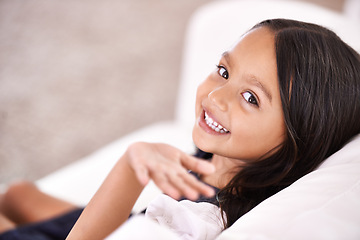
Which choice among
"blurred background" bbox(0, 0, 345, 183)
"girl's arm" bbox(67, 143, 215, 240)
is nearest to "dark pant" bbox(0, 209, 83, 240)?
"girl's arm" bbox(67, 143, 215, 240)

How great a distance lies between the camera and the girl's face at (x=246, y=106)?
2.08 ft

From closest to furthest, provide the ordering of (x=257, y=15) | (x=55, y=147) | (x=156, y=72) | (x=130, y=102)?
(x=257, y=15) < (x=55, y=147) < (x=130, y=102) < (x=156, y=72)

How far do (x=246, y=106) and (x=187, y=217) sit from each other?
0.72 ft

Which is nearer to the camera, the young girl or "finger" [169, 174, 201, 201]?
"finger" [169, 174, 201, 201]

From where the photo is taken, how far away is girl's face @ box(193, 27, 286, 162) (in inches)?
24.9

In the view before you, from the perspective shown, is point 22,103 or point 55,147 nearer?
point 55,147

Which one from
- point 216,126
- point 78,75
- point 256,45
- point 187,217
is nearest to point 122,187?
point 187,217

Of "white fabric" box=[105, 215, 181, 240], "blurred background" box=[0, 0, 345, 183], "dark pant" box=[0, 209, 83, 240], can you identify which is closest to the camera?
"white fabric" box=[105, 215, 181, 240]

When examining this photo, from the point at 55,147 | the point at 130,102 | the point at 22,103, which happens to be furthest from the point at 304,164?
the point at 22,103

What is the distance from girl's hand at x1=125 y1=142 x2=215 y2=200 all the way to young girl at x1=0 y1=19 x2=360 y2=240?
92 millimetres

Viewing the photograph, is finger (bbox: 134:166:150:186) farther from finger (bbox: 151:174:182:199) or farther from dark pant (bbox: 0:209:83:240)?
dark pant (bbox: 0:209:83:240)

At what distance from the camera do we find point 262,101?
64cm

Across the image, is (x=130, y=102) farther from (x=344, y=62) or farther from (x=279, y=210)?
(x=279, y=210)

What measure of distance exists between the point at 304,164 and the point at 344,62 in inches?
7.5
